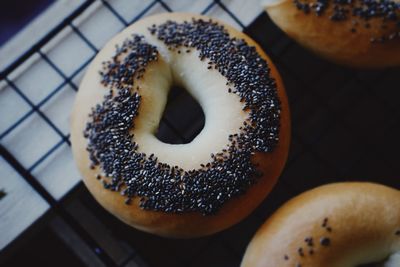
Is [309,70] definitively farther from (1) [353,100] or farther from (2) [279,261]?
(2) [279,261]

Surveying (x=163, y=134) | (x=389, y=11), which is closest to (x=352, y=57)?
(x=389, y=11)

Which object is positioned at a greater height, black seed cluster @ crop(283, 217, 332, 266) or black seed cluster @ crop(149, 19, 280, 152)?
black seed cluster @ crop(149, 19, 280, 152)

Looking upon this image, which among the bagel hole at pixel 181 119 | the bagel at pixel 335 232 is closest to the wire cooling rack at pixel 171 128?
the bagel hole at pixel 181 119

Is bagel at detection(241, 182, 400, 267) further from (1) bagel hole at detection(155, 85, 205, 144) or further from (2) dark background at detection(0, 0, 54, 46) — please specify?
(2) dark background at detection(0, 0, 54, 46)

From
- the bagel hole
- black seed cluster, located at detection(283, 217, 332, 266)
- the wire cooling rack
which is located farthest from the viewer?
the bagel hole

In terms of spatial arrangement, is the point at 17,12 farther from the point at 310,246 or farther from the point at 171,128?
the point at 310,246

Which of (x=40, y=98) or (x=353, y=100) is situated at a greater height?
(x=40, y=98)

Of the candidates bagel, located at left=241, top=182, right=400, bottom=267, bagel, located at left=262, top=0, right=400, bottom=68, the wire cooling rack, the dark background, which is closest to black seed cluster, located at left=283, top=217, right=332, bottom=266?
bagel, located at left=241, top=182, right=400, bottom=267
